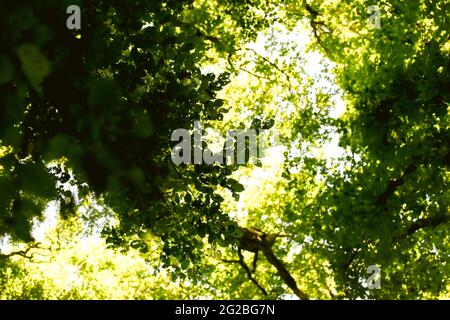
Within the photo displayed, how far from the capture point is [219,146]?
16469 millimetres

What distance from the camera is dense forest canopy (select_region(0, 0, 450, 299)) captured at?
6.91ft

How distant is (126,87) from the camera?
5.13m

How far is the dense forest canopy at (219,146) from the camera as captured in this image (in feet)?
6.91

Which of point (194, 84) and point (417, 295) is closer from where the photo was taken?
point (194, 84)

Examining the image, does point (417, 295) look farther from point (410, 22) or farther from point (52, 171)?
point (52, 171)

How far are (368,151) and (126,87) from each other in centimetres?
901
